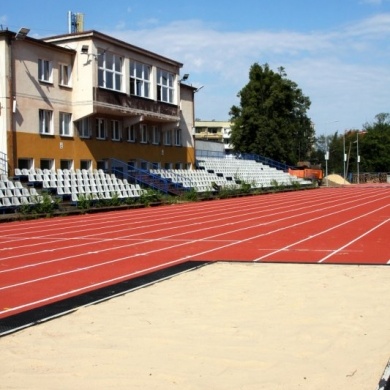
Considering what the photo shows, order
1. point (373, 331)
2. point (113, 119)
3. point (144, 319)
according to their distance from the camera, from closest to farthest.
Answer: point (373, 331), point (144, 319), point (113, 119)

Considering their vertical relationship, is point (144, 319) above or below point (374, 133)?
below

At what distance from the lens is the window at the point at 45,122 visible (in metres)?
28.8

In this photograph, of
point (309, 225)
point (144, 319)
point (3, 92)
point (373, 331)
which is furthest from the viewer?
point (3, 92)

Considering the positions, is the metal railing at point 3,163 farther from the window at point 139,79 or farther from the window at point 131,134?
the window at point 131,134

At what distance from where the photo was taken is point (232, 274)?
31.8ft

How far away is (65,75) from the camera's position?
3066 cm

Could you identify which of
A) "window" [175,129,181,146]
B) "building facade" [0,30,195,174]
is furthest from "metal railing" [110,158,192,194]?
"window" [175,129,181,146]

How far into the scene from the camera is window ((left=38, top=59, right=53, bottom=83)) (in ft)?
94.2

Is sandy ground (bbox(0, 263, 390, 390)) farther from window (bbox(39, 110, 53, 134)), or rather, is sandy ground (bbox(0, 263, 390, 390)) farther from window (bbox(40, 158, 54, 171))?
window (bbox(39, 110, 53, 134))

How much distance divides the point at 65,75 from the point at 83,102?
1734 mm

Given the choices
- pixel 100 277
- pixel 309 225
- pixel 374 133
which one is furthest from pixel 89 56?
pixel 374 133

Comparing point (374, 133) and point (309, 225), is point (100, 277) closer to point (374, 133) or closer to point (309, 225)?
point (309, 225)

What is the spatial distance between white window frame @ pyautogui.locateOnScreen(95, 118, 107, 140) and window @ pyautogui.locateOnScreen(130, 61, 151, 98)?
8.07 ft

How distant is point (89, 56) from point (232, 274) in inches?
908
